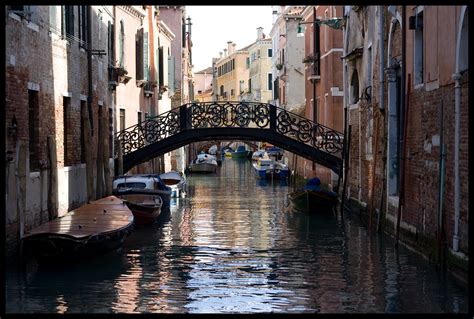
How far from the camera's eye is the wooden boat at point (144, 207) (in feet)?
54.9

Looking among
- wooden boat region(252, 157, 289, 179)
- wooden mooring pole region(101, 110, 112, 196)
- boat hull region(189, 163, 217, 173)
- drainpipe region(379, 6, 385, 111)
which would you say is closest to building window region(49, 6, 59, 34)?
wooden mooring pole region(101, 110, 112, 196)

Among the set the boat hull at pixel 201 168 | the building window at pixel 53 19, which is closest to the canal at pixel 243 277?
the building window at pixel 53 19

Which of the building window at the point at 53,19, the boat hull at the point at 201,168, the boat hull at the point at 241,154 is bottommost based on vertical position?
the boat hull at the point at 201,168

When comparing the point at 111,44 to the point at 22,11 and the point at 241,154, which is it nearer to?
the point at 22,11

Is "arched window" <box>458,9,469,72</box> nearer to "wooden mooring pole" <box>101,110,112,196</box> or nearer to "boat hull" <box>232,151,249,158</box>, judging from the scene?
"wooden mooring pole" <box>101,110,112,196</box>

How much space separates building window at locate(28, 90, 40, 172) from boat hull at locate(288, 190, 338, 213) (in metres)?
8.29

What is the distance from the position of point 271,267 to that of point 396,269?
179 centimetres

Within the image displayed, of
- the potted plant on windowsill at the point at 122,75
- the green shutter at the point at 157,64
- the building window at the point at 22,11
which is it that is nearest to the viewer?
the building window at the point at 22,11

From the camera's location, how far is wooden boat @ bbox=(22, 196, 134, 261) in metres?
11.0

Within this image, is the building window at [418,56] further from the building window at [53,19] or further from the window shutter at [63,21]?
the window shutter at [63,21]

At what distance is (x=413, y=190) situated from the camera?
12.8m

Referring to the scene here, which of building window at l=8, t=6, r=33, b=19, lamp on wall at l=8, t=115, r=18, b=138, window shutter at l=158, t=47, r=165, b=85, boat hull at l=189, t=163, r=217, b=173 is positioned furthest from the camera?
boat hull at l=189, t=163, r=217, b=173

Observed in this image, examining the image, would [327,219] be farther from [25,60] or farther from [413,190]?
[25,60]

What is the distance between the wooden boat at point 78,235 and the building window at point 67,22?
3.38 metres
